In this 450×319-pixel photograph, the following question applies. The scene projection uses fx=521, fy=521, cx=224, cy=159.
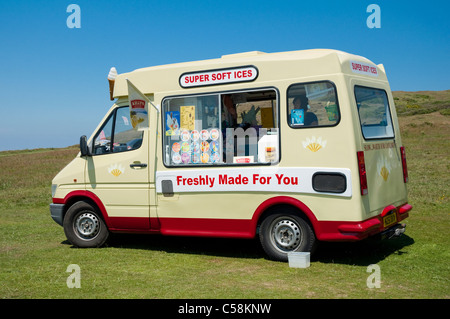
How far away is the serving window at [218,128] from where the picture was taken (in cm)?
772

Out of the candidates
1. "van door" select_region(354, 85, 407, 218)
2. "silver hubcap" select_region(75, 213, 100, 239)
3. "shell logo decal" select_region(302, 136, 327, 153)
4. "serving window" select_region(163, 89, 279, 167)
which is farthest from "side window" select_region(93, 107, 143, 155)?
"van door" select_region(354, 85, 407, 218)

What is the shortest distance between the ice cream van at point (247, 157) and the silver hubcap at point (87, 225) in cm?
2

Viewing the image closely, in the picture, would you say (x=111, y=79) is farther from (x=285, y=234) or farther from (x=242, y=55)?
(x=285, y=234)

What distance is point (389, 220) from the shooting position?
7.45 m

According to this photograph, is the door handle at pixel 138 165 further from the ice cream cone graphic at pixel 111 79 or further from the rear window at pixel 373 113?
the rear window at pixel 373 113

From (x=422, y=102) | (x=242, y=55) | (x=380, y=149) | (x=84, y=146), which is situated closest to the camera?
(x=380, y=149)

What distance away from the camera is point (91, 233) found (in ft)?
29.3

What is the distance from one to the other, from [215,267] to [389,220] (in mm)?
→ 2571

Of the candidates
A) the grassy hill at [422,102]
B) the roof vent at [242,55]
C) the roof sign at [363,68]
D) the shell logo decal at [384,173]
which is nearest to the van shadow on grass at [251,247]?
the shell logo decal at [384,173]

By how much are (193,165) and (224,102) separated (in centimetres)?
106

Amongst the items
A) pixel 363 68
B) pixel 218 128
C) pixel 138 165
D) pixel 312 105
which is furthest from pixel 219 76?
pixel 363 68

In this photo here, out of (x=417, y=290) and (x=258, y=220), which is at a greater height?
(x=258, y=220)
